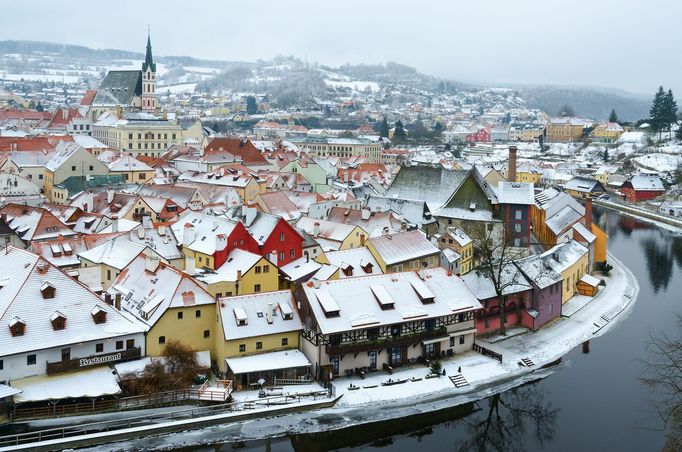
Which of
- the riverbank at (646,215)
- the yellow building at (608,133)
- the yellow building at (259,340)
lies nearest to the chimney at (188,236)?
the yellow building at (259,340)

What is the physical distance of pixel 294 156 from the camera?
105 metres

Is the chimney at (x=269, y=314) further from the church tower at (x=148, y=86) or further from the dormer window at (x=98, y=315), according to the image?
the church tower at (x=148, y=86)

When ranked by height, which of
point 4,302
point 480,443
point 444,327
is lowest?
point 480,443

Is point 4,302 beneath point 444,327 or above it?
above

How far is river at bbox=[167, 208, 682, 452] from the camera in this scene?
31.6 metres

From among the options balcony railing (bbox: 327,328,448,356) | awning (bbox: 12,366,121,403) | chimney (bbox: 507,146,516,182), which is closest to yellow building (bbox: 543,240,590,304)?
chimney (bbox: 507,146,516,182)

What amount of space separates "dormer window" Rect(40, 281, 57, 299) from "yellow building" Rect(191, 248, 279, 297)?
26.1ft

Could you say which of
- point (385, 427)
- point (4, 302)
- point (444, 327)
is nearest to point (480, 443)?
point (385, 427)

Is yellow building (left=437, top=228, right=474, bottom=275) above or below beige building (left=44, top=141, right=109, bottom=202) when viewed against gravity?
below

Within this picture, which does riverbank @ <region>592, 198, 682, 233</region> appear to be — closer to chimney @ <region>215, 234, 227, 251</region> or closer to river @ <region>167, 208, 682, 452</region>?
river @ <region>167, 208, 682, 452</region>

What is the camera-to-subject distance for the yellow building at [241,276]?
132 ft

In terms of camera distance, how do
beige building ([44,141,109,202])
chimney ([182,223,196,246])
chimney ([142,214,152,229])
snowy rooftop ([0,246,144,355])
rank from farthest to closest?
beige building ([44,141,109,202])
chimney ([142,214,152,229])
chimney ([182,223,196,246])
snowy rooftop ([0,246,144,355])

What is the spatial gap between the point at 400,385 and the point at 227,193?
36.9m

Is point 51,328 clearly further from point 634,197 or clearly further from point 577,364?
point 634,197
